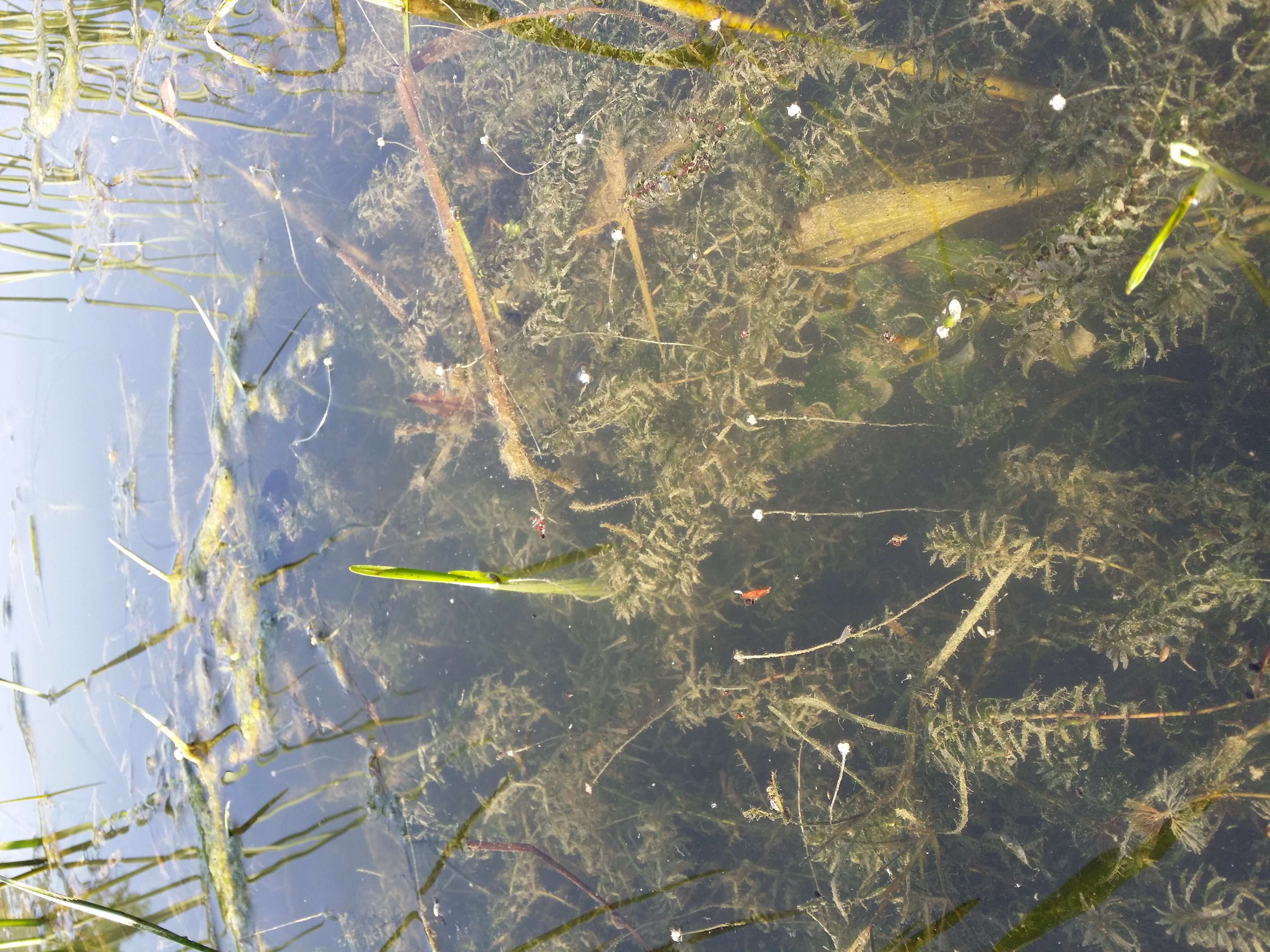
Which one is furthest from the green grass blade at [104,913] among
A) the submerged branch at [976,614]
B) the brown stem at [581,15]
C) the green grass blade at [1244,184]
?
the green grass blade at [1244,184]

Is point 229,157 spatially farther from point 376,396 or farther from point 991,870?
point 991,870

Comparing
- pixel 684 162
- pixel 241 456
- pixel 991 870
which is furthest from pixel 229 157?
pixel 991 870

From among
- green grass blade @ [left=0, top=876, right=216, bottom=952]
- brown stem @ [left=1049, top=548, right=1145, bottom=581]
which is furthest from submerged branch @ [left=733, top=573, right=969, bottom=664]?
green grass blade @ [left=0, top=876, right=216, bottom=952]

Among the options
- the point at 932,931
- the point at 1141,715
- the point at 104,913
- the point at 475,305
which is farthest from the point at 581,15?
the point at 104,913

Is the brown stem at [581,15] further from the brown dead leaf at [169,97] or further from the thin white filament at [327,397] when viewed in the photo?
the brown dead leaf at [169,97]

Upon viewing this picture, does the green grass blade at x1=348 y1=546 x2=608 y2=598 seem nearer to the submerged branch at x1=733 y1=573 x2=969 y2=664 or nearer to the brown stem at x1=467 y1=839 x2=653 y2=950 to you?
the submerged branch at x1=733 y1=573 x2=969 y2=664
